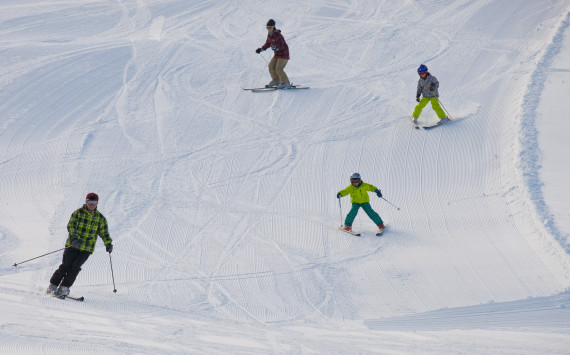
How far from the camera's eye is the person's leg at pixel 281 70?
15039mm

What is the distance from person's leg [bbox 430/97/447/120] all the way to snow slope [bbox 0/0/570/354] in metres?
0.40

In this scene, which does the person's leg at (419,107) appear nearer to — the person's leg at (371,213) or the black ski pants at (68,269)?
the person's leg at (371,213)

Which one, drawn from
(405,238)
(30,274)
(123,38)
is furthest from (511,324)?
(123,38)

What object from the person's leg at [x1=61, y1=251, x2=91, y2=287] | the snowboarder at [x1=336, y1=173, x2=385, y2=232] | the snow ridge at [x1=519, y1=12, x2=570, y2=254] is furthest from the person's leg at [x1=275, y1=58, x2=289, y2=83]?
the person's leg at [x1=61, y1=251, x2=91, y2=287]

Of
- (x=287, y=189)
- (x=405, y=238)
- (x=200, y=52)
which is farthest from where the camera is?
(x=200, y=52)

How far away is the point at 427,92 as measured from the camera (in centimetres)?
1336

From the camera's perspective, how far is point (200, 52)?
1725 centimetres

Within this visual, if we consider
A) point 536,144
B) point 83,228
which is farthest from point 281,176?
point 83,228

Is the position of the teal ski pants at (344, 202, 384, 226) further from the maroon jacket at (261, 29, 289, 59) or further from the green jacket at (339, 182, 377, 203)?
the maroon jacket at (261, 29, 289, 59)

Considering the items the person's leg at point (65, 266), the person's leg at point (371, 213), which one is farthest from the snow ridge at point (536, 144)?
the person's leg at point (65, 266)

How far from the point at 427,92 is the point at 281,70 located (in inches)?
130

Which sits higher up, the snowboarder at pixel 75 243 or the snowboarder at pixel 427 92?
the snowboarder at pixel 427 92

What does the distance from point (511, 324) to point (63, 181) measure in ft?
24.8

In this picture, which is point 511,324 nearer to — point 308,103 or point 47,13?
point 308,103
